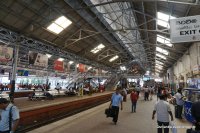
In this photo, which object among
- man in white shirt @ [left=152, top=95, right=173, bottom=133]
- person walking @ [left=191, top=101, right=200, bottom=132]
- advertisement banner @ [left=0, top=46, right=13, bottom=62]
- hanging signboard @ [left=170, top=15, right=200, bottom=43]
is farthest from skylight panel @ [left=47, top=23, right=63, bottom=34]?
person walking @ [left=191, top=101, right=200, bottom=132]

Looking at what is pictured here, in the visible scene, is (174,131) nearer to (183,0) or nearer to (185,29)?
(185,29)

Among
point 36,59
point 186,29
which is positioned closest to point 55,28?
point 36,59

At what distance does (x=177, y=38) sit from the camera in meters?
8.64

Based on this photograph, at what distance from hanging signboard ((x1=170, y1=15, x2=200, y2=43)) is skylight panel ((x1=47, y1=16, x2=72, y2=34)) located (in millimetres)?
9739

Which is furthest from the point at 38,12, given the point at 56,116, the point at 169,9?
the point at 169,9

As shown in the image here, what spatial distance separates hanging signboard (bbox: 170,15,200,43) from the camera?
824 cm

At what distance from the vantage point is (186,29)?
8.55m

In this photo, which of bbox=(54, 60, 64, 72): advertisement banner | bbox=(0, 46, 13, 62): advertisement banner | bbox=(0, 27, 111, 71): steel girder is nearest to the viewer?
bbox=(0, 46, 13, 62): advertisement banner

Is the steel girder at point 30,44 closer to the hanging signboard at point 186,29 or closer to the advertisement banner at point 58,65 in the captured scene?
the advertisement banner at point 58,65

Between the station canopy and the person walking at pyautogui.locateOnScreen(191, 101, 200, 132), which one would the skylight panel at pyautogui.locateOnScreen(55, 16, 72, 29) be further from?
the person walking at pyautogui.locateOnScreen(191, 101, 200, 132)

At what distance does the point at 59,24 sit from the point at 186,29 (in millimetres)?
10887

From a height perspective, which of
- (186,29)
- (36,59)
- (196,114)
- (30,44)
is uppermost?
(30,44)

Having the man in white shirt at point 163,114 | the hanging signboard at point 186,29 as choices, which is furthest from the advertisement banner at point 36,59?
the man in white shirt at point 163,114

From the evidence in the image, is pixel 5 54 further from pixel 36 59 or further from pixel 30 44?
pixel 30 44
